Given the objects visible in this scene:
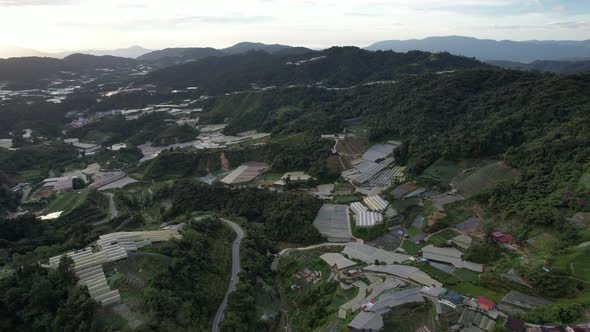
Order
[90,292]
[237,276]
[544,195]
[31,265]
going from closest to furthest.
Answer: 1. [90,292]
2. [31,265]
3. [237,276]
4. [544,195]

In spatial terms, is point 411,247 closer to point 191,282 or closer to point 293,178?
point 191,282

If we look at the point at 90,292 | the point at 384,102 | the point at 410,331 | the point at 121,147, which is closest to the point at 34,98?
the point at 121,147

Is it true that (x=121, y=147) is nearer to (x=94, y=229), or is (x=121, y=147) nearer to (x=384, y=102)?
(x=94, y=229)

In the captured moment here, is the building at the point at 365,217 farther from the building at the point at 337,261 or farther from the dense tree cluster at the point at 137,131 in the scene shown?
the dense tree cluster at the point at 137,131

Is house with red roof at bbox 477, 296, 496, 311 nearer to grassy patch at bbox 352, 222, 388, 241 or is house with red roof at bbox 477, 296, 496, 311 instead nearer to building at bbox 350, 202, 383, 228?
grassy patch at bbox 352, 222, 388, 241

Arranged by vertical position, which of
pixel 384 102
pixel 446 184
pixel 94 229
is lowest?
pixel 94 229

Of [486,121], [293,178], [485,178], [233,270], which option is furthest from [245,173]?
[486,121]
